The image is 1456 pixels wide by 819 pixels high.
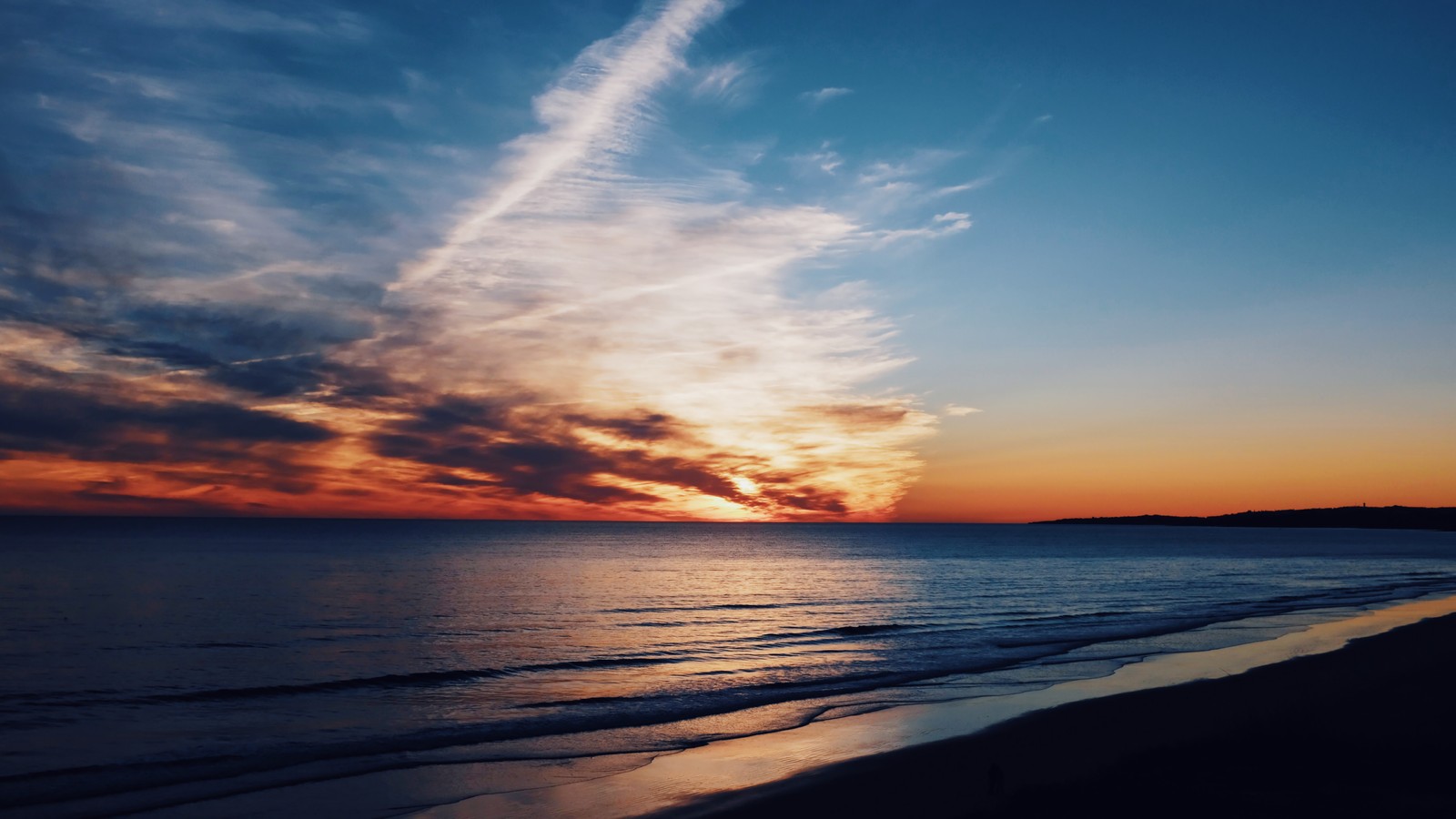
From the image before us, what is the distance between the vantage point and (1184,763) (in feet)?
43.9

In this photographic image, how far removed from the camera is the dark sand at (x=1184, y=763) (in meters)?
11.3

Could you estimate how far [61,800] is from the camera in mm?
13750

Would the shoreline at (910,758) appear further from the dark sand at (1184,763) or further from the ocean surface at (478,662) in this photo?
the ocean surface at (478,662)

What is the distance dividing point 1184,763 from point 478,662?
→ 21.5 meters

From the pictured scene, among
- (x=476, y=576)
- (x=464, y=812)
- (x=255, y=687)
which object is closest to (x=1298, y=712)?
(x=464, y=812)

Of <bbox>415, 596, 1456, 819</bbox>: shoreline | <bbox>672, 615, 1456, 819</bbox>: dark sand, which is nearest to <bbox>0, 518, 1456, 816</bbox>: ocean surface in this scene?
<bbox>415, 596, 1456, 819</bbox>: shoreline

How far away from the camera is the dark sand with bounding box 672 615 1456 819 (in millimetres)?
11281

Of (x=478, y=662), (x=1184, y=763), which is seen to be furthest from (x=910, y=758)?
(x=478, y=662)

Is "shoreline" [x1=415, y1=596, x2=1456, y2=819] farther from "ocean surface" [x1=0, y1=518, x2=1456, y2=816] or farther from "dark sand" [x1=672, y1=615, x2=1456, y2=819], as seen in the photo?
"ocean surface" [x1=0, y1=518, x2=1456, y2=816]

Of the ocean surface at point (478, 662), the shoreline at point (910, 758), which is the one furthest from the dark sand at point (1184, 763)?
the ocean surface at point (478, 662)

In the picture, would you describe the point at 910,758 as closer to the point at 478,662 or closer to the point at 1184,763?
the point at 1184,763

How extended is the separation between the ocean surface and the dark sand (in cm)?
423

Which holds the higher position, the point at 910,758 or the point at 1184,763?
the point at 1184,763

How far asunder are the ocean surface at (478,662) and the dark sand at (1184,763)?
423 centimetres
